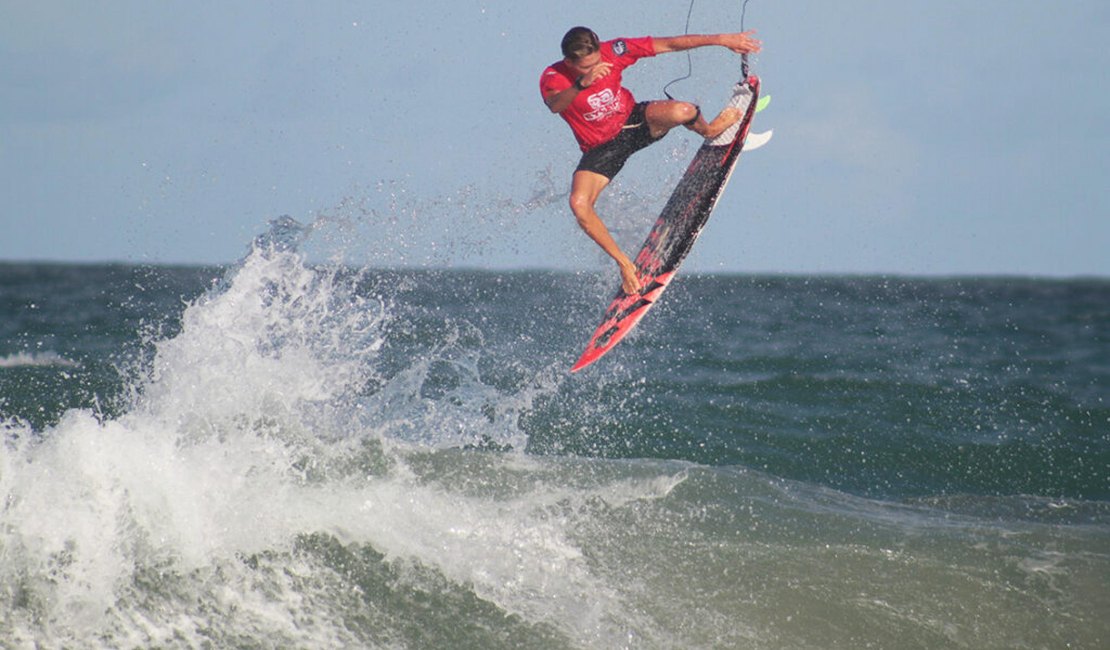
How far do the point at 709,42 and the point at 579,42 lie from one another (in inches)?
36.3

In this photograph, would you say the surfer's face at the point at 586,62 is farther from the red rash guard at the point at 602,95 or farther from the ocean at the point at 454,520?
the ocean at the point at 454,520

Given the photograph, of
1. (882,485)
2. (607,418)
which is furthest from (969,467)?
(607,418)

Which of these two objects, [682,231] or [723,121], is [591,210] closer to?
[682,231]

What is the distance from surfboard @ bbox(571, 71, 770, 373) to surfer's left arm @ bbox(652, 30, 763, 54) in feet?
2.44

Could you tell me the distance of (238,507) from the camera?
609 centimetres

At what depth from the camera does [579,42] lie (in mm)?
6848

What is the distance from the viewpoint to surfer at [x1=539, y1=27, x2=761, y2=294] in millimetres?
7012

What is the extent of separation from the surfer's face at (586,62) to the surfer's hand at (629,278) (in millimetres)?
1314

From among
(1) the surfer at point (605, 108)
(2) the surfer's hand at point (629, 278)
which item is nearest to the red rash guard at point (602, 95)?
(1) the surfer at point (605, 108)

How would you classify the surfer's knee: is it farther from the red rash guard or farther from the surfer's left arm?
the surfer's left arm

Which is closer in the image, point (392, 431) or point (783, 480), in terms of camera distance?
point (392, 431)

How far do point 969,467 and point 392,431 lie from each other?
557 cm

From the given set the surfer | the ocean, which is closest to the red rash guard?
the surfer

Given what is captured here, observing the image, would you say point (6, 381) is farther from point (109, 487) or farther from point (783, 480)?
point (783, 480)
